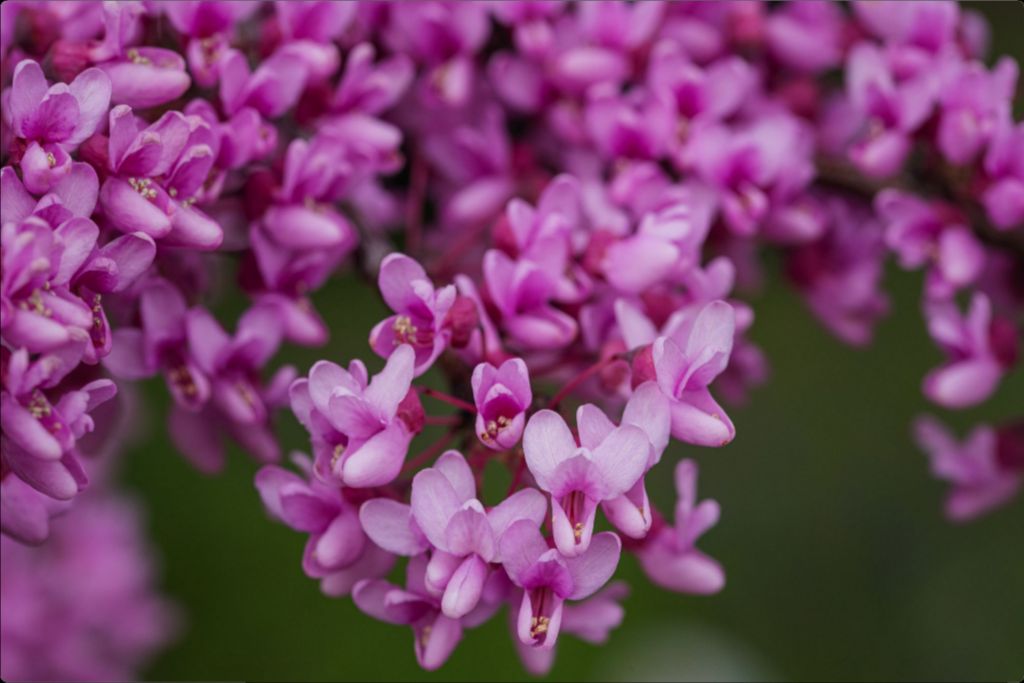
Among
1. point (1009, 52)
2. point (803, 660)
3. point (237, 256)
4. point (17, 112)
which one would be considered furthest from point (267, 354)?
point (1009, 52)

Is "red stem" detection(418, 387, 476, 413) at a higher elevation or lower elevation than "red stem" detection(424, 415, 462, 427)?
higher

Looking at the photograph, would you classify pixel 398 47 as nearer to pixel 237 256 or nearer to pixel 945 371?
pixel 237 256

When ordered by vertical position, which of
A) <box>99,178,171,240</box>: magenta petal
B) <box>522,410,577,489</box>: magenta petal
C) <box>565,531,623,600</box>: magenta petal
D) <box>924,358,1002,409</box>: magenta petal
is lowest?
<box>924,358,1002,409</box>: magenta petal

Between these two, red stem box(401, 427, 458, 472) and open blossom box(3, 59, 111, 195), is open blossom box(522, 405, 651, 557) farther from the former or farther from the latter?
open blossom box(3, 59, 111, 195)

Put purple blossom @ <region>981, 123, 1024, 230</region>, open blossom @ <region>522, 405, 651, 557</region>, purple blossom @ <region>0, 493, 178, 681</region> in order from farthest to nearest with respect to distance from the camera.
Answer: purple blossom @ <region>0, 493, 178, 681</region> < purple blossom @ <region>981, 123, 1024, 230</region> < open blossom @ <region>522, 405, 651, 557</region>

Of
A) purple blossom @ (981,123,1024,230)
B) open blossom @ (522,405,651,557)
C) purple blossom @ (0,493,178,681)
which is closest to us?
open blossom @ (522,405,651,557)

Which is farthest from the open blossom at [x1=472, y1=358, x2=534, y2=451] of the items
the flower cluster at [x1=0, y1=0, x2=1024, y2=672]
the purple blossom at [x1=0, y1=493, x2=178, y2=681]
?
the purple blossom at [x1=0, y1=493, x2=178, y2=681]

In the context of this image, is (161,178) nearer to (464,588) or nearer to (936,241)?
(464,588)
